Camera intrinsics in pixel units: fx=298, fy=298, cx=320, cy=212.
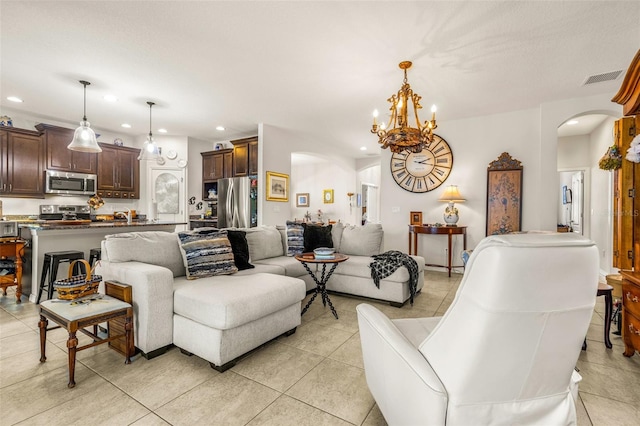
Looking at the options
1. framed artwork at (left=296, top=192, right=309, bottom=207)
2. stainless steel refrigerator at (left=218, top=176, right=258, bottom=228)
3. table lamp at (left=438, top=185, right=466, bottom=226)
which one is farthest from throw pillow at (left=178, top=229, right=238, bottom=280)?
framed artwork at (left=296, top=192, right=309, bottom=207)

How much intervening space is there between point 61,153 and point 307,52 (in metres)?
4.97

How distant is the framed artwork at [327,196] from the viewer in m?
8.95

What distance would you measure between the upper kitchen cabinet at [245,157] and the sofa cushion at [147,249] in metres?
3.32

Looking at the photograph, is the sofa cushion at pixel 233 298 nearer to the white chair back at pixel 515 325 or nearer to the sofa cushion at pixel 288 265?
the sofa cushion at pixel 288 265

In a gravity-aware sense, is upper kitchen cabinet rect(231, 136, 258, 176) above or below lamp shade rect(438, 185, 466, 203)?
above

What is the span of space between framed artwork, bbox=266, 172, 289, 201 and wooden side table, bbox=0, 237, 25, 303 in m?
3.38

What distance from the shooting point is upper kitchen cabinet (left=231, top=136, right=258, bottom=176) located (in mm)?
5852

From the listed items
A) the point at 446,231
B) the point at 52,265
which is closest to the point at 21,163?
the point at 52,265

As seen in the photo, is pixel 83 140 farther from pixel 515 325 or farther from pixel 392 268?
pixel 515 325

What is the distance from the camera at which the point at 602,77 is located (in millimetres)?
3441

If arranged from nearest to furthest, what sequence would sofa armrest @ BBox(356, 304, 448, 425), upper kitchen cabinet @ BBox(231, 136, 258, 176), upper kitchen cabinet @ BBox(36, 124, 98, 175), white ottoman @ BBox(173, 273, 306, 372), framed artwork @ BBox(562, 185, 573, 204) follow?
sofa armrest @ BBox(356, 304, 448, 425)
white ottoman @ BBox(173, 273, 306, 372)
upper kitchen cabinet @ BBox(36, 124, 98, 175)
upper kitchen cabinet @ BBox(231, 136, 258, 176)
framed artwork @ BBox(562, 185, 573, 204)

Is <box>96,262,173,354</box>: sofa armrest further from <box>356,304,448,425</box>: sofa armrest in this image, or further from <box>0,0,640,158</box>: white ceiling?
<box>0,0,640,158</box>: white ceiling

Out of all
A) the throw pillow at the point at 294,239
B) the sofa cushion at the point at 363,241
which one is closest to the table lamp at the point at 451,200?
the sofa cushion at the point at 363,241

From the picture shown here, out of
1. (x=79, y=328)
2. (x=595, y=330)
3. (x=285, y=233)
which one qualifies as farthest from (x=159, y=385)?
(x=595, y=330)
